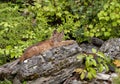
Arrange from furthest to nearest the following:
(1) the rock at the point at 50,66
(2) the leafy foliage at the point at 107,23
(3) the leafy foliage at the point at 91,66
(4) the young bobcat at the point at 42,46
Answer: (2) the leafy foliage at the point at 107,23 → (4) the young bobcat at the point at 42,46 → (1) the rock at the point at 50,66 → (3) the leafy foliage at the point at 91,66

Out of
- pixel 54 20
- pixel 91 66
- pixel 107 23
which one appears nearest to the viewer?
pixel 91 66

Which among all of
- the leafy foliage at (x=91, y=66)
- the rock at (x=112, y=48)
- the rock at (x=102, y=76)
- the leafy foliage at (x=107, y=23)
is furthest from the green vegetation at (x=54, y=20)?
the rock at (x=102, y=76)

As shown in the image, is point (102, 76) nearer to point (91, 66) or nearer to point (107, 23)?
point (91, 66)

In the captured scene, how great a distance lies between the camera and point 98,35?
8156 millimetres

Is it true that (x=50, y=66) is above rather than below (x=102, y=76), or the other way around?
above

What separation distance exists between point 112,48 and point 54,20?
105 inches

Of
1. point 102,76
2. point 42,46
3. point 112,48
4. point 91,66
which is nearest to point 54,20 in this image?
point 112,48

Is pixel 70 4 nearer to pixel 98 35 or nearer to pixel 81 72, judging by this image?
pixel 98 35

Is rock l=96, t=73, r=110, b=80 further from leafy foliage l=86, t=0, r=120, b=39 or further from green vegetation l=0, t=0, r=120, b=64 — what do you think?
leafy foliage l=86, t=0, r=120, b=39

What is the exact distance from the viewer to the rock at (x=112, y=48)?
704cm

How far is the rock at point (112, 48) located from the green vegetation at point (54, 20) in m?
0.68

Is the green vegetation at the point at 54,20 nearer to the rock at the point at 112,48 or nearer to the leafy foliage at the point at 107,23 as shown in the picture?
the leafy foliage at the point at 107,23

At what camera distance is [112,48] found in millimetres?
7195

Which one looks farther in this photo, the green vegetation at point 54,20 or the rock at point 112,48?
the green vegetation at point 54,20
